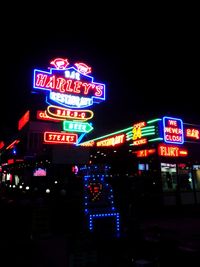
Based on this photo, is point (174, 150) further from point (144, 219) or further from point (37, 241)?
point (37, 241)

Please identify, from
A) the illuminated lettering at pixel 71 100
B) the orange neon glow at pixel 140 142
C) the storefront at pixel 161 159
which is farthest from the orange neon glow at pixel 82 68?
the orange neon glow at pixel 140 142

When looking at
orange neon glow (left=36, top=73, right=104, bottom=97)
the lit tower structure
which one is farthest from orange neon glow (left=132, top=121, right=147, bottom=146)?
the lit tower structure

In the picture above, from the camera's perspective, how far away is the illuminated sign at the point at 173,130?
659 inches

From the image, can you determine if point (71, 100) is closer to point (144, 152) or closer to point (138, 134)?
point (138, 134)

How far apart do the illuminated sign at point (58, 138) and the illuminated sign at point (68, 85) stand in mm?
1813

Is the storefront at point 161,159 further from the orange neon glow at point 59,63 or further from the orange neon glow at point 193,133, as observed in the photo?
the orange neon glow at point 59,63

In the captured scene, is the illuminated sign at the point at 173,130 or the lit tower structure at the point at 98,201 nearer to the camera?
the lit tower structure at the point at 98,201

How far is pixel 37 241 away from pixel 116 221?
2483 millimetres

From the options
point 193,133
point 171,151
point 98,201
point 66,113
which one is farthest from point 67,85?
point 98,201

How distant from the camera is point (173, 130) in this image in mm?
17062

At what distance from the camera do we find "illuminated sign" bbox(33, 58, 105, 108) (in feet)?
51.4

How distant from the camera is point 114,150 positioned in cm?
1639

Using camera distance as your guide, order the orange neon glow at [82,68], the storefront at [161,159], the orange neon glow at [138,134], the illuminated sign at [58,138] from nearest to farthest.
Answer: the illuminated sign at [58,138] < the storefront at [161,159] < the orange neon glow at [82,68] < the orange neon glow at [138,134]

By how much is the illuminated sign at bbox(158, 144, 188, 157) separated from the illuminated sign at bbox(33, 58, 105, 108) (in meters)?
4.82
